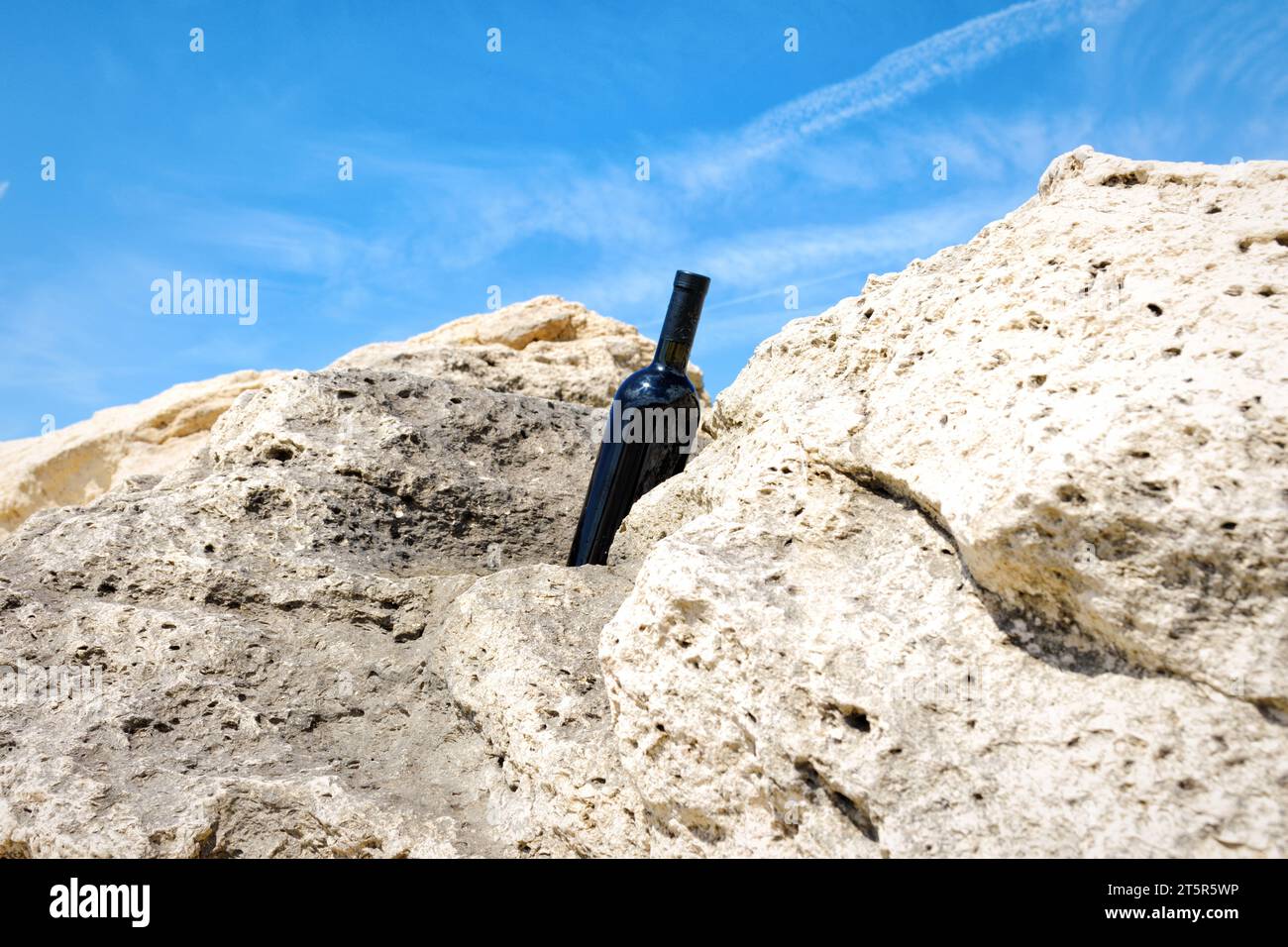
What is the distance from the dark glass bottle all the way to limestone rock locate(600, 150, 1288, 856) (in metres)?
0.85

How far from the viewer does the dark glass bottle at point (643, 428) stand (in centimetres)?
303

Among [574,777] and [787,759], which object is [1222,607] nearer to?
[787,759]

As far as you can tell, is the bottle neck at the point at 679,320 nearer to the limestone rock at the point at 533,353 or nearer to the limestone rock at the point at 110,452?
the limestone rock at the point at 533,353

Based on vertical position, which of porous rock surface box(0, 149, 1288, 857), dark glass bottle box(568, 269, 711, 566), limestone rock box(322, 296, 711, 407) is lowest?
porous rock surface box(0, 149, 1288, 857)

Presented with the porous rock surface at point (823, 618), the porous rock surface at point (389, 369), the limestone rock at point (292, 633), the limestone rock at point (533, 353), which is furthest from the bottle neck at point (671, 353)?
the porous rock surface at point (389, 369)

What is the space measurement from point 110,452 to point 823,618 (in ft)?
21.9

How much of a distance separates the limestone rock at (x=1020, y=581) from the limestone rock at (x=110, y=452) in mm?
5846

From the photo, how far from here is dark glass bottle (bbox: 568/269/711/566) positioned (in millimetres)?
3029

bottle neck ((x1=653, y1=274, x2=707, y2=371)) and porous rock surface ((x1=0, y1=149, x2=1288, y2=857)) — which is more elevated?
bottle neck ((x1=653, y1=274, x2=707, y2=371))

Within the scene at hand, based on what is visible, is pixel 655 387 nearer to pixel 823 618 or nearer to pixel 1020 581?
pixel 823 618

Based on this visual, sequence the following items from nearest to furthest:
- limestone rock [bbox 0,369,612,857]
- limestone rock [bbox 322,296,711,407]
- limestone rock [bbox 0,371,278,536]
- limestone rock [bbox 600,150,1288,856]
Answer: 1. limestone rock [bbox 600,150,1288,856]
2. limestone rock [bbox 0,369,612,857]
3. limestone rock [bbox 322,296,711,407]
4. limestone rock [bbox 0,371,278,536]

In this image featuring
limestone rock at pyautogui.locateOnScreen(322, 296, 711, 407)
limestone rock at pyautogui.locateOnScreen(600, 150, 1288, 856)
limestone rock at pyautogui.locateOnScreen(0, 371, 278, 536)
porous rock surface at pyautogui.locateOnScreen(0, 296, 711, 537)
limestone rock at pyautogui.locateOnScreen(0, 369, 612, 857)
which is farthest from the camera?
limestone rock at pyautogui.locateOnScreen(0, 371, 278, 536)

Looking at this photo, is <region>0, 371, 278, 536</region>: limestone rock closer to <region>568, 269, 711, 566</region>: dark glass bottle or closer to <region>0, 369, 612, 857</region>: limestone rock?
<region>0, 369, 612, 857</region>: limestone rock

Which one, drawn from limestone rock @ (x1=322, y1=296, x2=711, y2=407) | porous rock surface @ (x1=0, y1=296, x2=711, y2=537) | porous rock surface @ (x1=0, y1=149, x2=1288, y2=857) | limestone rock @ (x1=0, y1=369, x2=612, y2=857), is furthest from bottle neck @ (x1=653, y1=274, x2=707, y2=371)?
porous rock surface @ (x1=0, y1=296, x2=711, y2=537)
